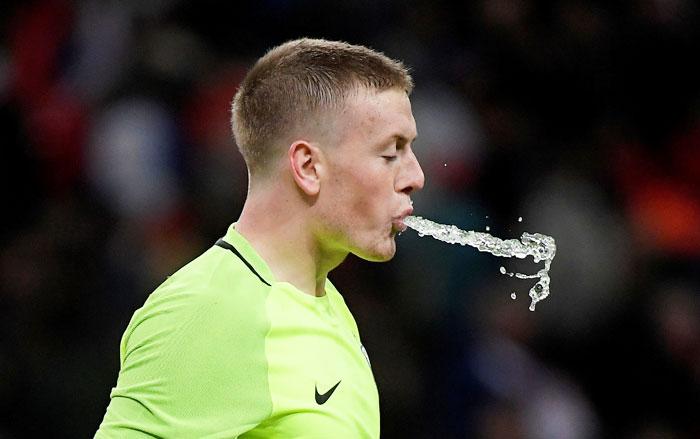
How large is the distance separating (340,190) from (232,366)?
58 cm

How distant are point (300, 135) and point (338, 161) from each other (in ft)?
0.40

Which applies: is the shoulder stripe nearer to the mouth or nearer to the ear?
the ear

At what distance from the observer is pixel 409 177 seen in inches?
135

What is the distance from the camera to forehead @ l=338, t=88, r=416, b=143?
3391mm

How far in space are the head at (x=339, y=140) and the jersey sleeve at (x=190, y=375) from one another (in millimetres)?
418

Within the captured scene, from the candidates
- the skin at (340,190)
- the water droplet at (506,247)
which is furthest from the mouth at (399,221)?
the water droplet at (506,247)

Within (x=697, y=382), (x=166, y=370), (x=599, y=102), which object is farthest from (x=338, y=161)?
(x=599, y=102)

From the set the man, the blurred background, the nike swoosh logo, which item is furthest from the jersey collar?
the blurred background

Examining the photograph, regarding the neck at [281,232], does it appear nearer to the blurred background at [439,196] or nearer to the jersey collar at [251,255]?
the jersey collar at [251,255]

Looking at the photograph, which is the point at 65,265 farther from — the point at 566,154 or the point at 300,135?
the point at 300,135

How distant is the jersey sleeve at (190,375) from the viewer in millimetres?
3062

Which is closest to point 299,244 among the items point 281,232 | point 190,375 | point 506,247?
point 281,232

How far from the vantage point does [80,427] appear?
6426 mm

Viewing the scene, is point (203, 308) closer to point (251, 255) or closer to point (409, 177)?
point (251, 255)
